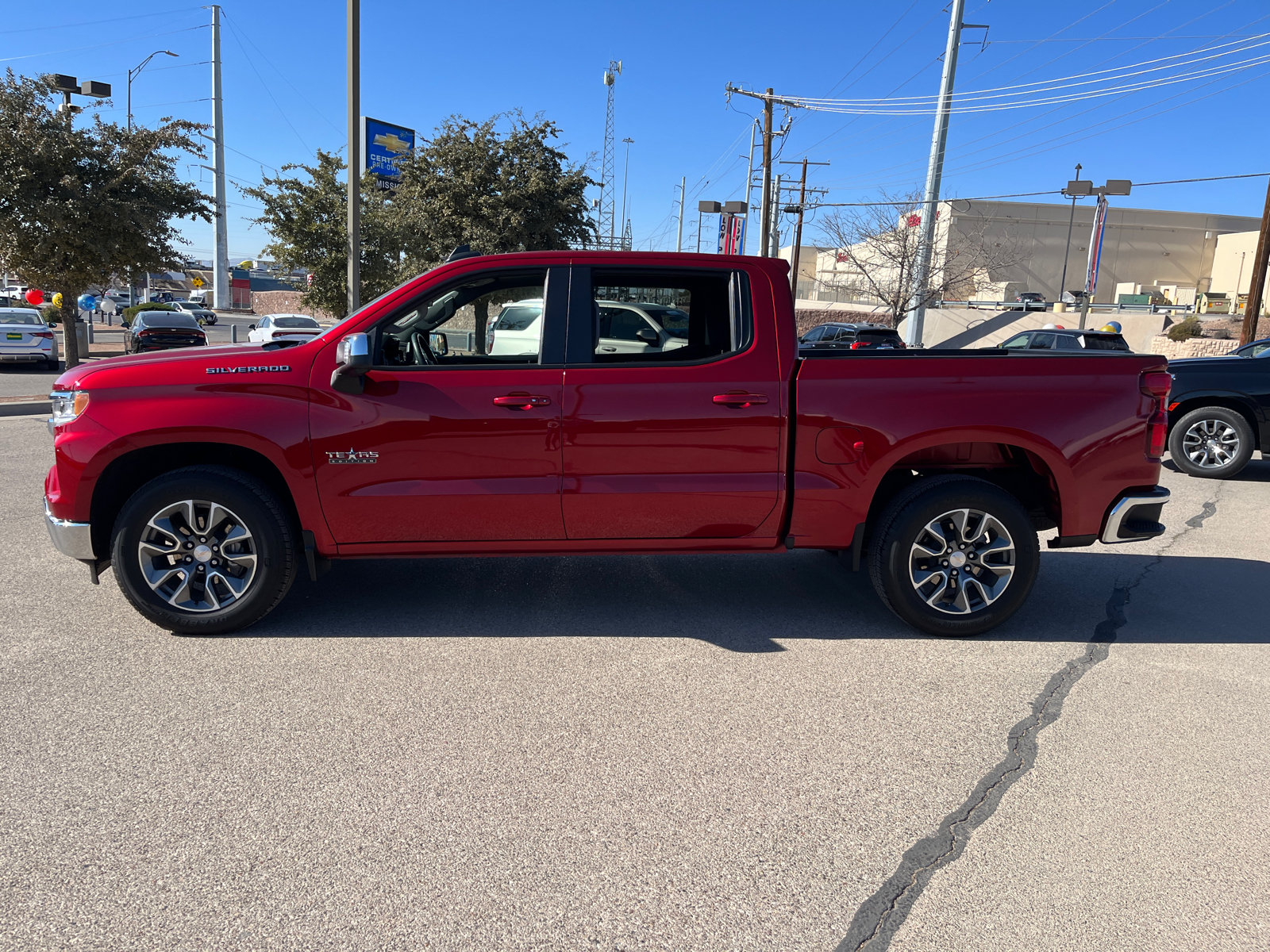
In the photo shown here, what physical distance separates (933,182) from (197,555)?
3404 cm

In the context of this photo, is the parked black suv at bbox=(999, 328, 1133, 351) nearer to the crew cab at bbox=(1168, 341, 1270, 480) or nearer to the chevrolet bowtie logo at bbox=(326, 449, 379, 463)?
the crew cab at bbox=(1168, 341, 1270, 480)

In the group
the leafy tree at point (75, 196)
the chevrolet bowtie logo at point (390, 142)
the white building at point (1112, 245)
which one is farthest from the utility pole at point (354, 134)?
the white building at point (1112, 245)

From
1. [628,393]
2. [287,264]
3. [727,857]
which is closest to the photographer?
[727,857]

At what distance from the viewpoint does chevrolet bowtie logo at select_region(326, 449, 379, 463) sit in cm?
468

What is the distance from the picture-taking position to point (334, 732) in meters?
3.79

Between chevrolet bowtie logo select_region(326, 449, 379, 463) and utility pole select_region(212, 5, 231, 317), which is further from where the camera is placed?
utility pole select_region(212, 5, 231, 317)

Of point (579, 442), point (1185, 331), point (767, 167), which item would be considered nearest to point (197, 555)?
point (579, 442)

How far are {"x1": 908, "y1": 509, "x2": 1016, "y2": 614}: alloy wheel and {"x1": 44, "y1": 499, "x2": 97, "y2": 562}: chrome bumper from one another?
4.32 metres

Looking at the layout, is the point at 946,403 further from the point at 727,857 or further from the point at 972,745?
the point at 727,857

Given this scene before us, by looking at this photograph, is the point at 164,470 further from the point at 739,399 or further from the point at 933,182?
the point at 933,182

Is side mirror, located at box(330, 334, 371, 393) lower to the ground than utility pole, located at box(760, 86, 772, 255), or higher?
lower

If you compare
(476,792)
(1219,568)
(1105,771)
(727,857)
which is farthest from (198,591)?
(1219,568)

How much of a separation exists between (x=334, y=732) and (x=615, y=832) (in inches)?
54.0

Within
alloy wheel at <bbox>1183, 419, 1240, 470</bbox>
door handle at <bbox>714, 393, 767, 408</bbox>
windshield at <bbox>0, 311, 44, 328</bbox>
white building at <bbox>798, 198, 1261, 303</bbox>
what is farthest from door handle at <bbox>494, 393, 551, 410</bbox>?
white building at <bbox>798, 198, 1261, 303</bbox>
